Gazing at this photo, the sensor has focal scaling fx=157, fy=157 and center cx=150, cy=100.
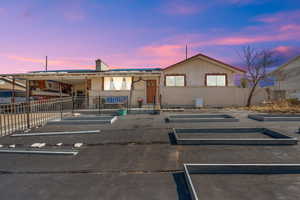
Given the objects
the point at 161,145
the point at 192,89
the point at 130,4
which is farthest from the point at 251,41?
the point at 161,145

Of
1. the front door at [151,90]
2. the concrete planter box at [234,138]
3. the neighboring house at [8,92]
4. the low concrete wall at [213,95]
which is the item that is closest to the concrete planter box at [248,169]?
the concrete planter box at [234,138]

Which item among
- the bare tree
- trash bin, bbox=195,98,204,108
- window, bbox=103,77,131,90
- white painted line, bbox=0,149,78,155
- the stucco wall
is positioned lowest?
white painted line, bbox=0,149,78,155

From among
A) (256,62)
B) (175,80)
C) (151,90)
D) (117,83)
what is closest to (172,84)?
(175,80)

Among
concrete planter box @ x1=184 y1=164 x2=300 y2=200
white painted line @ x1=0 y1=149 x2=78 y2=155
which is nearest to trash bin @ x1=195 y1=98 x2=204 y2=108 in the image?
concrete planter box @ x1=184 y1=164 x2=300 y2=200

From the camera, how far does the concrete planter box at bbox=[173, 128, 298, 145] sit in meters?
4.30

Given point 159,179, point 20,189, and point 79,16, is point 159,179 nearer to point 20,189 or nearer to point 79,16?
point 20,189

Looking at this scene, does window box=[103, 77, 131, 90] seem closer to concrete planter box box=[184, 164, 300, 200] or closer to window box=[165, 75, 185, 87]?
window box=[165, 75, 185, 87]

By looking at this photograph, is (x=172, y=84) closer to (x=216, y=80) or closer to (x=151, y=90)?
(x=151, y=90)

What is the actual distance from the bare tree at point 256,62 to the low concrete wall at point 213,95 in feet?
7.38

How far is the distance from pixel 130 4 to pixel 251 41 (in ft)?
47.3

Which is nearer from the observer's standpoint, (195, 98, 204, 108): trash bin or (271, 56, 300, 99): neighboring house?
(195, 98, 204, 108): trash bin

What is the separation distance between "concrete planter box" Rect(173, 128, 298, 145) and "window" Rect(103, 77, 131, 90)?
11068 mm

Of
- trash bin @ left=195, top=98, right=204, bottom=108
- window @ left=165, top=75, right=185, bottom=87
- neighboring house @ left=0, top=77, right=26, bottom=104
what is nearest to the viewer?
trash bin @ left=195, top=98, right=204, bottom=108

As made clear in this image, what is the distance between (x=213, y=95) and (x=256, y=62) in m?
7.40
